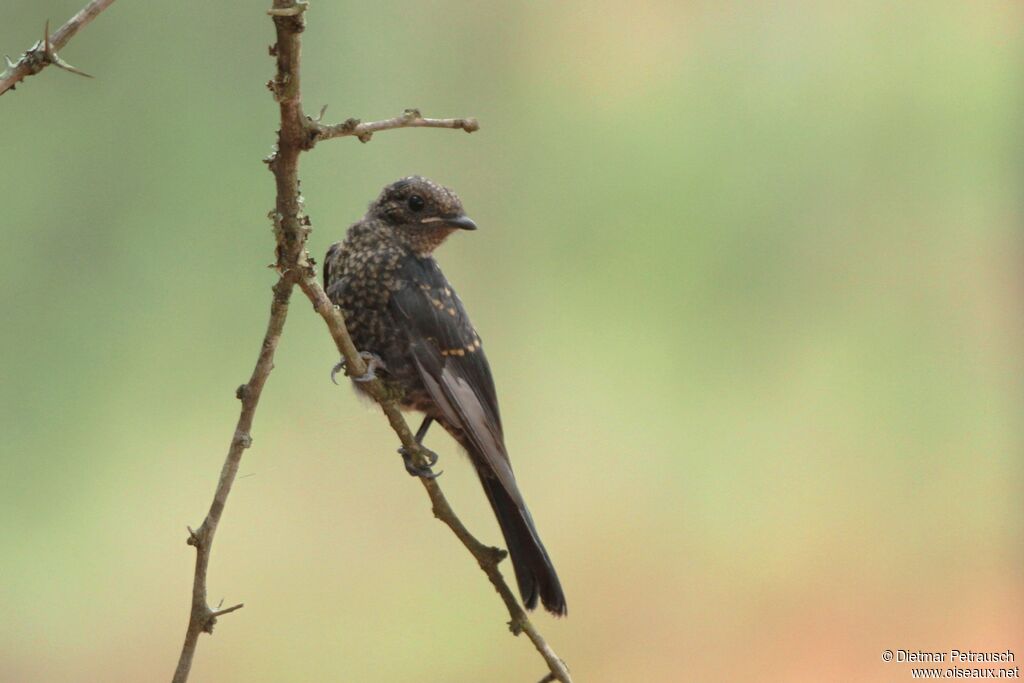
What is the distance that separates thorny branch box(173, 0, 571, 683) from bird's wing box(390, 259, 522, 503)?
33 centimetres

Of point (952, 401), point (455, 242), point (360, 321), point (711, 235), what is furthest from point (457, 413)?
point (952, 401)

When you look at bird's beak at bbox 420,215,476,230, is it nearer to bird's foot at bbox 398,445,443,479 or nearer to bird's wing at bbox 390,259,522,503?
bird's wing at bbox 390,259,522,503

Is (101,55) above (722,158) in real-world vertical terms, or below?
above

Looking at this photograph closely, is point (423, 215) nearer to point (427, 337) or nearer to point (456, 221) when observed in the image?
point (456, 221)

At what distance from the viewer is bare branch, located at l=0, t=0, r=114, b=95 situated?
54.2 inches

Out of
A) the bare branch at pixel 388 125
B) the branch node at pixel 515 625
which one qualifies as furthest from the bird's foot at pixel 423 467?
the bare branch at pixel 388 125

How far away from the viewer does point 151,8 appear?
11.8 feet

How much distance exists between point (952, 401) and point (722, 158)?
1.23m

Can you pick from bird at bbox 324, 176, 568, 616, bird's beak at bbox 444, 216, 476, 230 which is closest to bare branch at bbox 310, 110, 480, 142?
bird at bbox 324, 176, 568, 616

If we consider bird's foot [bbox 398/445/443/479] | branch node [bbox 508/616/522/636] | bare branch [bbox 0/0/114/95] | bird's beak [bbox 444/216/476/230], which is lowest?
branch node [bbox 508/616/522/636]

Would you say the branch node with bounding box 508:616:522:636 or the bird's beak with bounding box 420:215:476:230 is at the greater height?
the bird's beak with bounding box 420:215:476:230

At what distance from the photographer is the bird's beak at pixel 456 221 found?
8.18 feet

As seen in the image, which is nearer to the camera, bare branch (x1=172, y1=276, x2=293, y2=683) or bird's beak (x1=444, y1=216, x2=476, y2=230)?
bare branch (x1=172, y1=276, x2=293, y2=683)

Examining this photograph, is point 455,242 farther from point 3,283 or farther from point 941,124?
point 941,124
